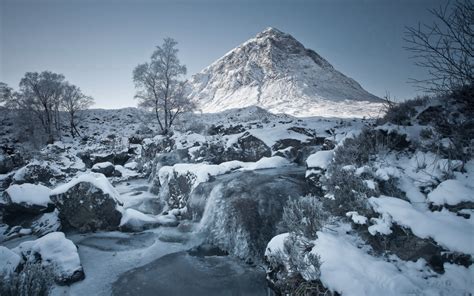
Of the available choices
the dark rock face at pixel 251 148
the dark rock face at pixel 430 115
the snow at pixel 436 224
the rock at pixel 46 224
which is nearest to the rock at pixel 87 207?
the rock at pixel 46 224

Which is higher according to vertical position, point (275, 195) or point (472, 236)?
point (472, 236)

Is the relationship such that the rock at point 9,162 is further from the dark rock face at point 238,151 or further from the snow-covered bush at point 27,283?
the snow-covered bush at point 27,283

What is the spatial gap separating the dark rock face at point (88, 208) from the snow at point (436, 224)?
7785 millimetres

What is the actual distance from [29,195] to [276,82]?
156ft

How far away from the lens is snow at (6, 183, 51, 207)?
869 cm

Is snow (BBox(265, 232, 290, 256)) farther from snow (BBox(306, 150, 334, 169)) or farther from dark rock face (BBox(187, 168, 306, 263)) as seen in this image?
snow (BBox(306, 150, 334, 169))

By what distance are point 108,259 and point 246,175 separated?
15.9ft

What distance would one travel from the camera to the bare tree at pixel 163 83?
2344 centimetres

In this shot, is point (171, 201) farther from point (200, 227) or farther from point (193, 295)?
point (193, 295)

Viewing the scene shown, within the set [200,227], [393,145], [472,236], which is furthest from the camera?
[200,227]

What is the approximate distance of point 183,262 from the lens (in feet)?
20.2

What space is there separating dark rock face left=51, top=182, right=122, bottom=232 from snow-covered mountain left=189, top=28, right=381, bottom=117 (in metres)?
28.6

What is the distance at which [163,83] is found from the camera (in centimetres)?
2408

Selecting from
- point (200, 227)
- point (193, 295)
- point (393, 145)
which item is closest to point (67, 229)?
point (200, 227)
